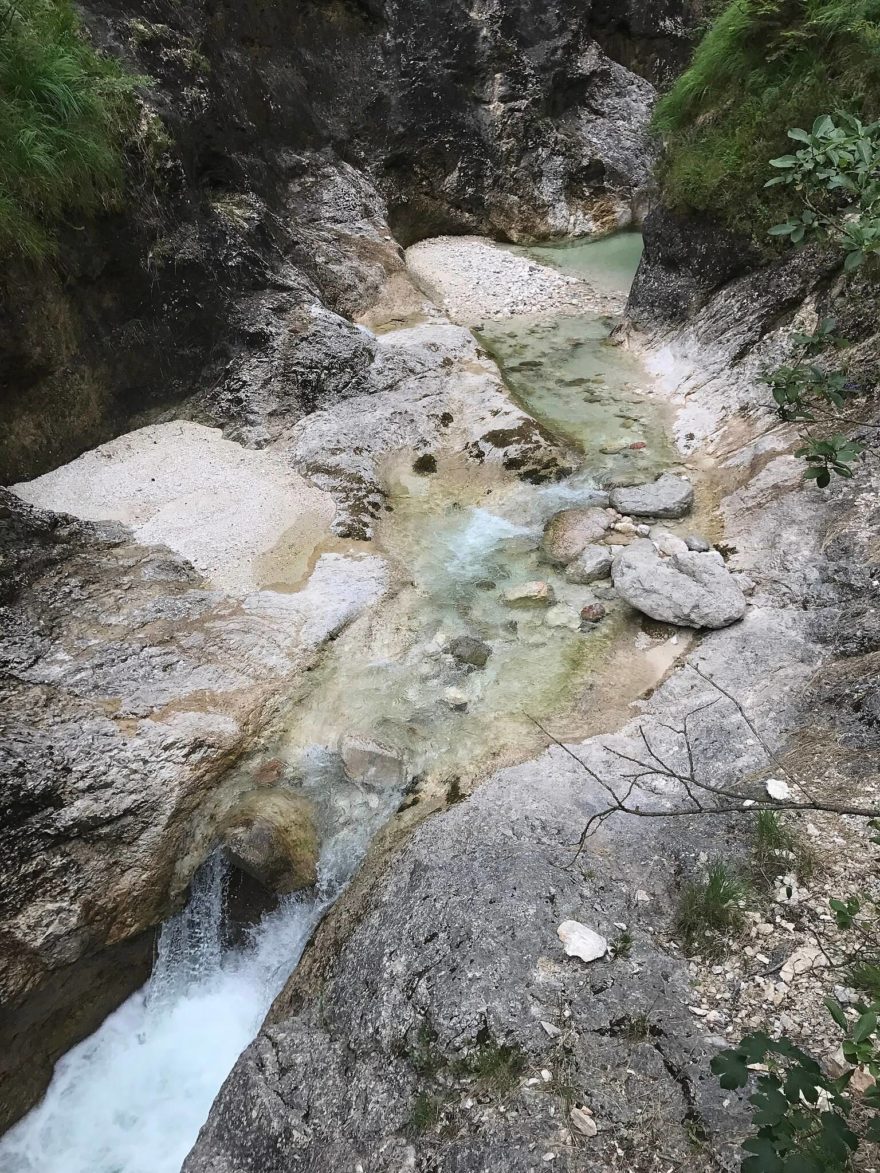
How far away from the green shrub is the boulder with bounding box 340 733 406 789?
208 inches

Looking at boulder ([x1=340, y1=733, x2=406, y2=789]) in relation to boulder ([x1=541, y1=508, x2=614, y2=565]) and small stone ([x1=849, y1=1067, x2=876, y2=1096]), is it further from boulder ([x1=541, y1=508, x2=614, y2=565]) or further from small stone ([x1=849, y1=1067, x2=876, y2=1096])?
small stone ([x1=849, y1=1067, x2=876, y2=1096])

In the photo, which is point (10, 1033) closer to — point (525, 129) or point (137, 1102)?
point (137, 1102)

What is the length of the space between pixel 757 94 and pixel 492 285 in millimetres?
5206

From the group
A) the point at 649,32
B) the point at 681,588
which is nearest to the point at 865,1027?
the point at 681,588

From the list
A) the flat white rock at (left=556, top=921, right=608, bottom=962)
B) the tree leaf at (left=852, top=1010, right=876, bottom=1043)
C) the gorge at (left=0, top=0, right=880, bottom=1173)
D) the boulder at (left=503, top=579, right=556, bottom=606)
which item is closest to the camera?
the tree leaf at (left=852, top=1010, right=876, bottom=1043)

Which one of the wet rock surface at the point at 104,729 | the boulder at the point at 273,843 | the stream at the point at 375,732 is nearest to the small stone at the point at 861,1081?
the stream at the point at 375,732

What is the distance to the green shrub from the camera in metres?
6.17

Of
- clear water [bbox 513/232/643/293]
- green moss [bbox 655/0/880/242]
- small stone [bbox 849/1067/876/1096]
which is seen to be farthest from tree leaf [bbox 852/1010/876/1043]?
clear water [bbox 513/232/643/293]

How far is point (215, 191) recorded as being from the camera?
30.8 ft

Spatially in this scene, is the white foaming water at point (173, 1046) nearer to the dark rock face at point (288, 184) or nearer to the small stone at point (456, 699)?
the small stone at point (456, 699)

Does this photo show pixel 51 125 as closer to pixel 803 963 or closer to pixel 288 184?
pixel 288 184

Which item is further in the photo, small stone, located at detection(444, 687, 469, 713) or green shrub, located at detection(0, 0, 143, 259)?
green shrub, located at detection(0, 0, 143, 259)

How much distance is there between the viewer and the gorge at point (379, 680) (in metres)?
3.45

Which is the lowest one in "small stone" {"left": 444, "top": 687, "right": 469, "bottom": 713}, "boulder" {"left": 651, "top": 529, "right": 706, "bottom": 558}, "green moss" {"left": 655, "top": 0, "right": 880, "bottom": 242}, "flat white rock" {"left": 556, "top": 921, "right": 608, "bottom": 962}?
"flat white rock" {"left": 556, "top": 921, "right": 608, "bottom": 962}
